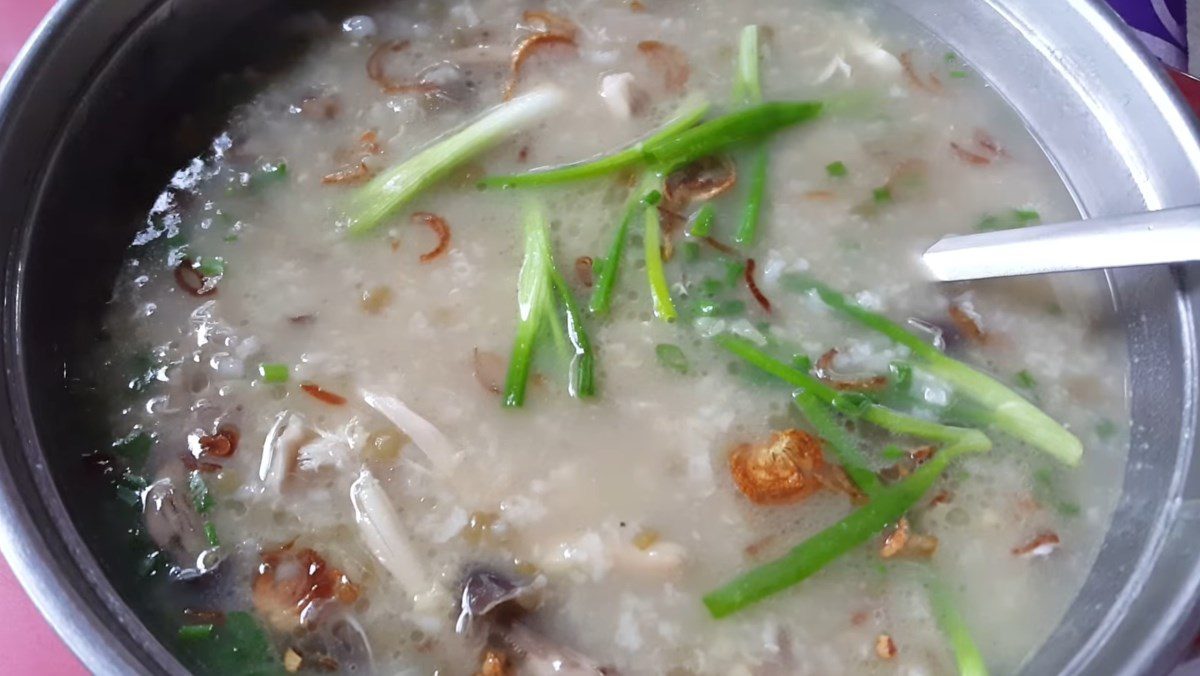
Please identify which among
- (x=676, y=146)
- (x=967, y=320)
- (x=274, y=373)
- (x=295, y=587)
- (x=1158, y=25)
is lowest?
(x=295, y=587)

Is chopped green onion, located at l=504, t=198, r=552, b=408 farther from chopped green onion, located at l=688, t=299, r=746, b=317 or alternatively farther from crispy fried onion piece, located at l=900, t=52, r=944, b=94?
crispy fried onion piece, located at l=900, t=52, r=944, b=94

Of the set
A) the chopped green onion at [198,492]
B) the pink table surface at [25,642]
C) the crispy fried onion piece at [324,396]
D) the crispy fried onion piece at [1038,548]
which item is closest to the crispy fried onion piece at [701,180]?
the crispy fried onion piece at [324,396]

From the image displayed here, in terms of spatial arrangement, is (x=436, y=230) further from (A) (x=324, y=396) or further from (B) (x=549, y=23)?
(B) (x=549, y=23)

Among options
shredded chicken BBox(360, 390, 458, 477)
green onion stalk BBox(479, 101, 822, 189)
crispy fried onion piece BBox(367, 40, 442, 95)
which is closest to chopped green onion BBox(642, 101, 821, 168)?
green onion stalk BBox(479, 101, 822, 189)

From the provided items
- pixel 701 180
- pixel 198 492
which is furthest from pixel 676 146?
pixel 198 492

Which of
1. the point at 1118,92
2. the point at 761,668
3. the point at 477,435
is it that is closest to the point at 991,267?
the point at 1118,92
